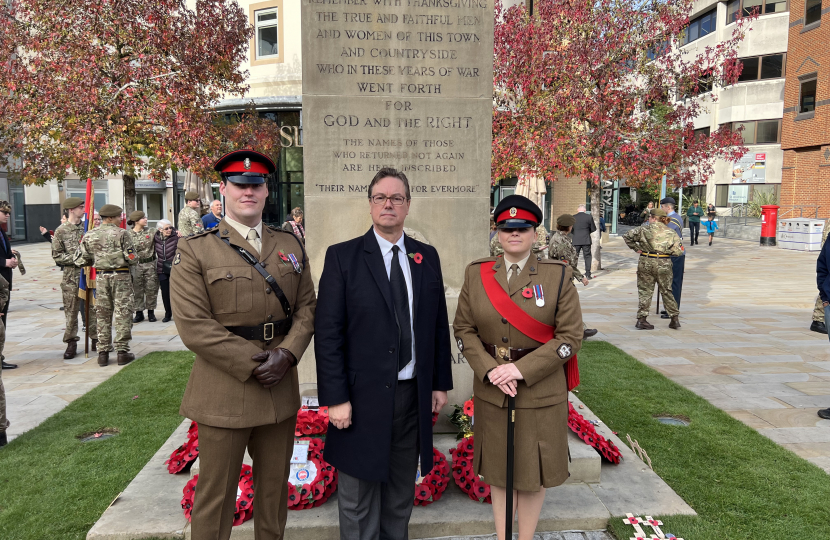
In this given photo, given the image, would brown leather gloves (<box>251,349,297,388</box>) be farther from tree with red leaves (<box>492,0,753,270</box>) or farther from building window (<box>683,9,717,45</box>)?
building window (<box>683,9,717,45</box>)

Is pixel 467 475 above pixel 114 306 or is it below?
below

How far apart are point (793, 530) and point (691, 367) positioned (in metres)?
4.33

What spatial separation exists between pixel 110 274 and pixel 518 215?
6.88 metres

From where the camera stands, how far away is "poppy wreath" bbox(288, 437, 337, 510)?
12.2ft

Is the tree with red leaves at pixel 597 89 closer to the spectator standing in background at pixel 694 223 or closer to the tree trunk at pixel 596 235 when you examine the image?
the tree trunk at pixel 596 235

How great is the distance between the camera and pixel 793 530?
3.73 metres

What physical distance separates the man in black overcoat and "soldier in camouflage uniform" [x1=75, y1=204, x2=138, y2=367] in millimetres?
6262

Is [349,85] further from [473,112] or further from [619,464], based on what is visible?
[619,464]

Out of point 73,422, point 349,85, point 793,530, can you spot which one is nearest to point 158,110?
point 73,422

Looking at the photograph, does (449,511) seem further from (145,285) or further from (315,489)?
(145,285)

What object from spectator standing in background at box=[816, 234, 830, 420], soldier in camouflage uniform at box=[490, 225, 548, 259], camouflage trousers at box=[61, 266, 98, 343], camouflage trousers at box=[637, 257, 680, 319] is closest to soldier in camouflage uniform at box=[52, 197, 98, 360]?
camouflage trousers at box=[61, 266, 98, 343]

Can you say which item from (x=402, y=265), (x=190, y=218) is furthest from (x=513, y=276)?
(x=190, y=218)

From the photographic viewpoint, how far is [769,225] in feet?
83.6

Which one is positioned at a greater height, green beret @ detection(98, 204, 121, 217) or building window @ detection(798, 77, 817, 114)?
building window @ detection(798, 77, 817, 114)
